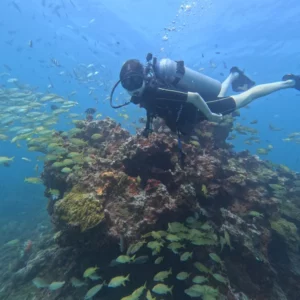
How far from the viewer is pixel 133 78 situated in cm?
564

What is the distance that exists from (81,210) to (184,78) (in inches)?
187

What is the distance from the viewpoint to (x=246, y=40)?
3631cm

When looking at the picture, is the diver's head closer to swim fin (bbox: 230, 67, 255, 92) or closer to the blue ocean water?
swim fin (bbox: 230, 67, 255, 92)

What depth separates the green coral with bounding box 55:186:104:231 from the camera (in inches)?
191

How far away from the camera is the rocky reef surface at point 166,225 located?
495cm

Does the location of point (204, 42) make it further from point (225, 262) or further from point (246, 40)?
point (225, 262)

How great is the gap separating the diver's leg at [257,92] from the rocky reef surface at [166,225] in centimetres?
244

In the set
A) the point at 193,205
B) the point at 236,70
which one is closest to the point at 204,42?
the point at 236,70

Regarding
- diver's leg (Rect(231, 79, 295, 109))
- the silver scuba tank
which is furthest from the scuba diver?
diver's leg (Rect(231, 79, 295, 109))

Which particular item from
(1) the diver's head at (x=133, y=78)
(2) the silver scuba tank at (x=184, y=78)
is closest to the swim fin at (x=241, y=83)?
(2) the silver scuba tank at (x=184, y=78)

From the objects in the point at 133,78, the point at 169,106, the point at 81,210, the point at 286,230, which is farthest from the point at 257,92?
the point at 81,210

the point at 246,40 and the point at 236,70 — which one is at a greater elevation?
the point at 246,40

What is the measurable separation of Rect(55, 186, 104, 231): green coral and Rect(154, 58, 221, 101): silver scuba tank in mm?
3762

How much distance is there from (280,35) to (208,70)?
16671 mm
